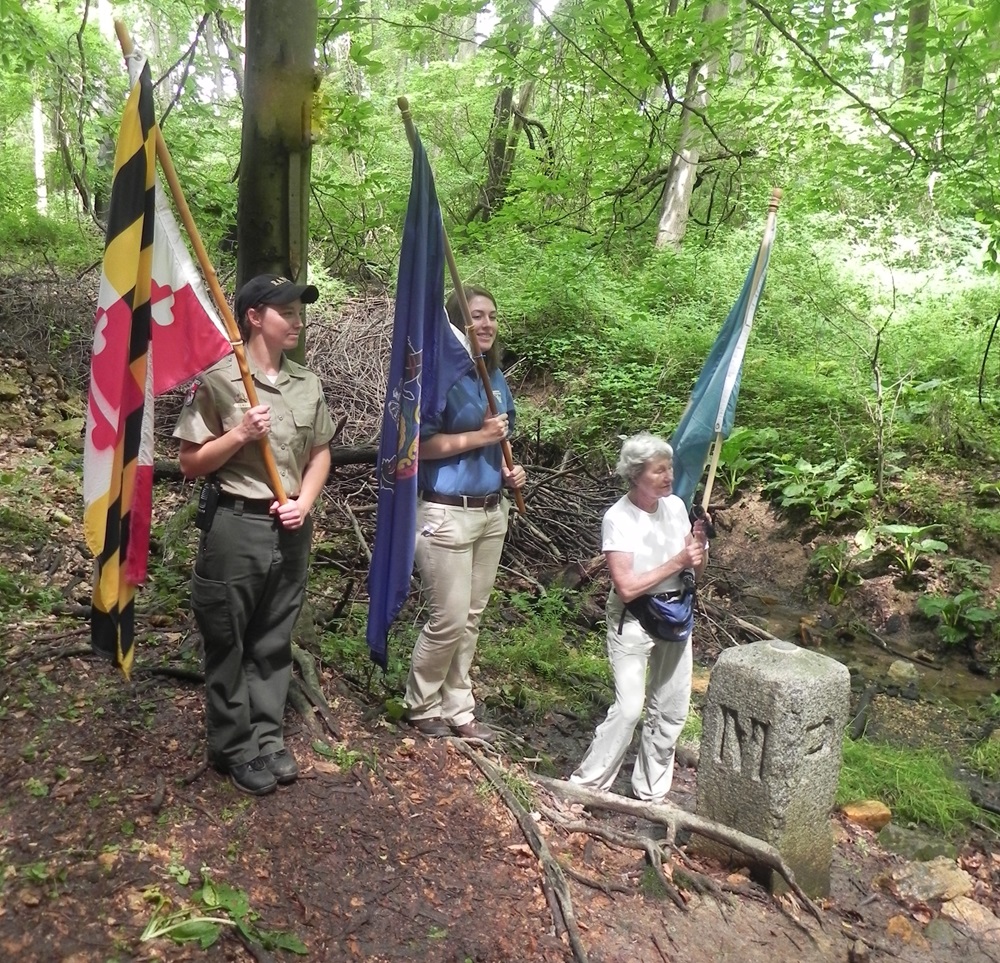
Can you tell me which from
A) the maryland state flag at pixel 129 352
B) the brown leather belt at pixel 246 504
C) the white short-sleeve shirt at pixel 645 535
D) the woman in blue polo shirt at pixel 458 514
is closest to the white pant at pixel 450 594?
the woman in blue polo shirt at pixel 458 514

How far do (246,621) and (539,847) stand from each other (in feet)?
5.07

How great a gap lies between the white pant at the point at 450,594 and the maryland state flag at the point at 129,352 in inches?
50.0

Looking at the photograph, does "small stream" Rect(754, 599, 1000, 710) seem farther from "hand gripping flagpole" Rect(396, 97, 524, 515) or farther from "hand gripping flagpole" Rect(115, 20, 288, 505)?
"hand gripping flagpole" Rect(115, 20, 288, 505)

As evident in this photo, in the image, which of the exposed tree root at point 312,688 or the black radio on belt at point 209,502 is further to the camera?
the exposed tree root at point 312,688

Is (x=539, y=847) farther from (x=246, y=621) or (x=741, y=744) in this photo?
(x=246, y=621)

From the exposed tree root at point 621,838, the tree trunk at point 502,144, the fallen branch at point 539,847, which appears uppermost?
the tree trunk at point 502,144

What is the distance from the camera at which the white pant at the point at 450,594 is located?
365 centimetres

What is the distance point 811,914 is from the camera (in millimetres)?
3439

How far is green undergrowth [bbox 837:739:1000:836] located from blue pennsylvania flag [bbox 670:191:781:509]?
219 centimetres

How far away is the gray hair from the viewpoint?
3.67 meters

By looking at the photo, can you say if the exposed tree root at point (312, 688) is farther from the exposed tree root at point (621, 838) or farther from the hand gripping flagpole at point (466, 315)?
the hand gripping flagpole at point (466, 315)

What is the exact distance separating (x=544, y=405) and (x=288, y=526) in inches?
331

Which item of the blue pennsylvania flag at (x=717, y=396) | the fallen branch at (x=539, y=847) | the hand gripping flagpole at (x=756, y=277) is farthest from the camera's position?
the blue pennsylvania flag at (x=717, y=396)

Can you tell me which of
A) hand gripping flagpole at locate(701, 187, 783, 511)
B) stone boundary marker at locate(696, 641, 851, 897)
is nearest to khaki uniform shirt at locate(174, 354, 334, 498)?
hand gripping flagpole at locate(701, 187, 783, 511)
